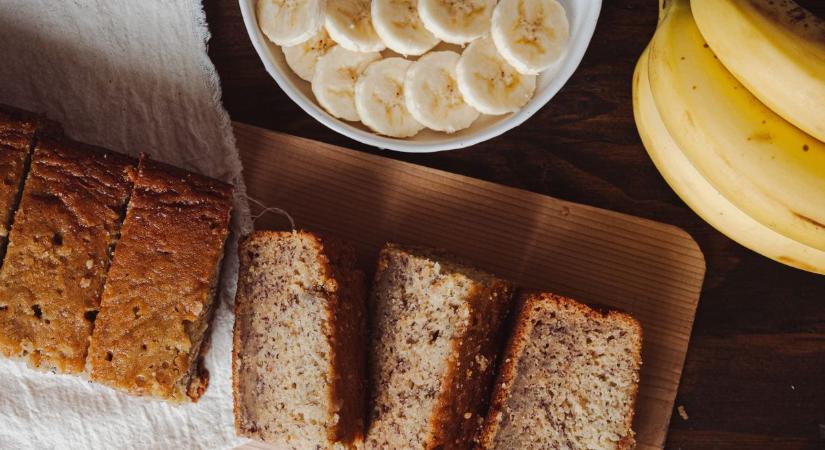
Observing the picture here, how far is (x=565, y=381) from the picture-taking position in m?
2.73

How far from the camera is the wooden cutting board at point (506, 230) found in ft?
9.74

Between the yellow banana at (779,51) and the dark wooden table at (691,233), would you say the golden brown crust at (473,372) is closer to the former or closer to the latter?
the dark wooden table at (691,233)

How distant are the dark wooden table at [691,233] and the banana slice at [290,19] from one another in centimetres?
35

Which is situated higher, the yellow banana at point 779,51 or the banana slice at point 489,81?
the yellow banana at point 779,51

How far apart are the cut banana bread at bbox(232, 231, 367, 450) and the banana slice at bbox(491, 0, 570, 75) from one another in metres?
0.95

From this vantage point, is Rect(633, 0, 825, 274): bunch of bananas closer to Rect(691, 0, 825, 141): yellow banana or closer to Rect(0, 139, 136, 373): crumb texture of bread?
Rect(691, 0, 825, 141): yellow banana

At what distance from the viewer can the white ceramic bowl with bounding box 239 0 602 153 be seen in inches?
106

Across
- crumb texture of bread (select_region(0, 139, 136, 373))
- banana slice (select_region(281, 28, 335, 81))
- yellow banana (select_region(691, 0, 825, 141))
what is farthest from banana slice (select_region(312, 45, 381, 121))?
yellow banana (select_region(691, 0, 825, 141))

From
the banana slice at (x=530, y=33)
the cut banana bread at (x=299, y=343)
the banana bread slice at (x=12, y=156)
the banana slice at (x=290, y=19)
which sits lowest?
the cut banana bread at (x=299, y=343)

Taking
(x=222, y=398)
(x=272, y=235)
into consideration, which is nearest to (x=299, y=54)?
(x=272, y=235)

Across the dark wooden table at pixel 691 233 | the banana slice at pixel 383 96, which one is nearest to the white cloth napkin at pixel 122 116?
the dark wooden table at pixel 691 233

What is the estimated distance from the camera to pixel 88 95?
296cm

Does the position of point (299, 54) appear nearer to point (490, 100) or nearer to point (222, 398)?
point (490, 100)

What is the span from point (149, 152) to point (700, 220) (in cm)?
229
